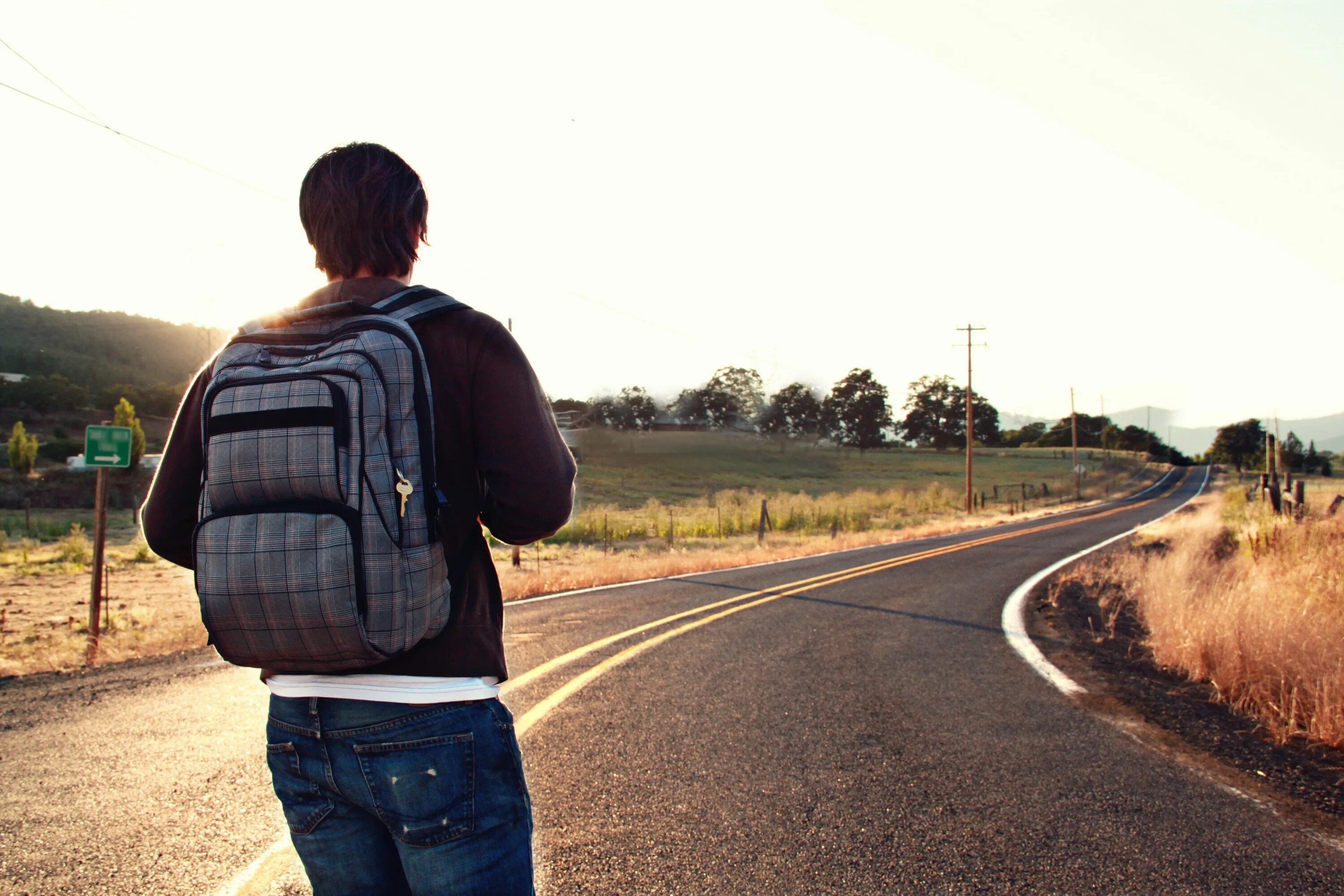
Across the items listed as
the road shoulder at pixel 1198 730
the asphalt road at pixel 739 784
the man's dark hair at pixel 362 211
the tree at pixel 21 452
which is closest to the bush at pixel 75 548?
the tree at pixel 21 452

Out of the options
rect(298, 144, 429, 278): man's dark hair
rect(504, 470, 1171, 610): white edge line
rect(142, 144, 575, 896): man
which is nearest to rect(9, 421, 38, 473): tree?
rect(504, 470, 1171, 610): white edge line

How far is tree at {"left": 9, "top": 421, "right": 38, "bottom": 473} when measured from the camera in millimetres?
39594

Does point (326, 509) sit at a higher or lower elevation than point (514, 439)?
lower

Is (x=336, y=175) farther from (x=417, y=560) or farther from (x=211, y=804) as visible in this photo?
(x=211, y=804)

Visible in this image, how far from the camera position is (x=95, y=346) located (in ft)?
249

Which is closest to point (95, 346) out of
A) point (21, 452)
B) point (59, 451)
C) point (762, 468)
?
point (59, 451)

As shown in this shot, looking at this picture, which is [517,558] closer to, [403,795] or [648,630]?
[648,630]

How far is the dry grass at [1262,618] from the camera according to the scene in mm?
5141

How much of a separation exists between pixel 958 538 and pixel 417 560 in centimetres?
2304

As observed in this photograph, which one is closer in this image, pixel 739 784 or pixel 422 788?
pixel 422 788

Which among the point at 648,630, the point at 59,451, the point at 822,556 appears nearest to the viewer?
the point at 648,630

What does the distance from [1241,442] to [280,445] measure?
139 metres

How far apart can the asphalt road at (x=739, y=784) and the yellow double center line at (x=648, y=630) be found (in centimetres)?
4

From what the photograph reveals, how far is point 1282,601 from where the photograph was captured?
6734mm
